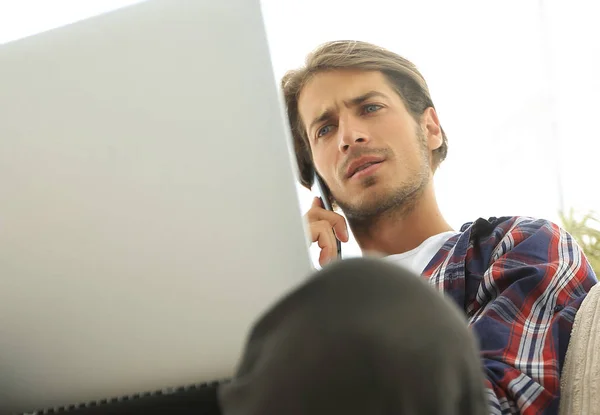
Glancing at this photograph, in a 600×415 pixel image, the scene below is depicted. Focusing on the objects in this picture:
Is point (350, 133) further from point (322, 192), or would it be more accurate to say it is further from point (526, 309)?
point (526, 309)

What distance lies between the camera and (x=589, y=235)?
2146 mm

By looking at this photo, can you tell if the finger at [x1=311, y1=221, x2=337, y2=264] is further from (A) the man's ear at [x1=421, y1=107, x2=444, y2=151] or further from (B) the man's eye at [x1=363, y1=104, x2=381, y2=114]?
(A) the man's ear at [x1=421, y1=107, x2=444, y2=151]

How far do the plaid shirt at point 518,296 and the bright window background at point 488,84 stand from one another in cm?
186

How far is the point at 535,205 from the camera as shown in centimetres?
300

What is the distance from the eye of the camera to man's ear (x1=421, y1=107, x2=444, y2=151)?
5.19 feet

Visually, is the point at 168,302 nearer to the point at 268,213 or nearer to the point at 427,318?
the point at 268,213

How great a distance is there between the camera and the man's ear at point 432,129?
1583mm

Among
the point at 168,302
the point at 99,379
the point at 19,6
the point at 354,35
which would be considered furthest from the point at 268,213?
the point at 19,6

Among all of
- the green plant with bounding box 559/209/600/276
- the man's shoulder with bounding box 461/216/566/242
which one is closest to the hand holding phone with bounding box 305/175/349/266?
the man's shoulder with bounding box 461/216/566/242

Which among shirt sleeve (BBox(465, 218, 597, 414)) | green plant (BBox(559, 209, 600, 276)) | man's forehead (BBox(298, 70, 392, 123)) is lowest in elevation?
green plant (BBox(559, 209, 600, 276))

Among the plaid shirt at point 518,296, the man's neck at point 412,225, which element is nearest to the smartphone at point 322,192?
the man's neck at point 412,225

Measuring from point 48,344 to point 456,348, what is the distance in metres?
0.44

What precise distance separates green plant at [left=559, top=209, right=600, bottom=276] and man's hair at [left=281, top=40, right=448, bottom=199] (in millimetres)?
703

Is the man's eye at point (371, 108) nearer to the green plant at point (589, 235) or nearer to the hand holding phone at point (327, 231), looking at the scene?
the hand holding phone at point (327, 231)
